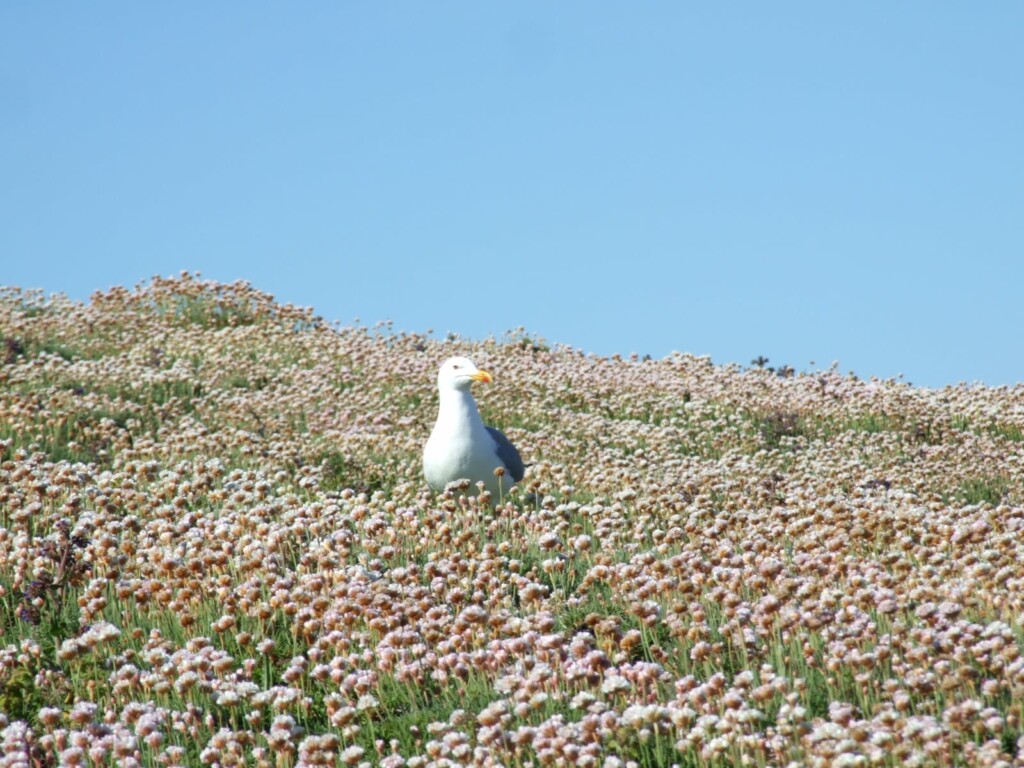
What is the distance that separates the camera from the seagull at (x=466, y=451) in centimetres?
1158

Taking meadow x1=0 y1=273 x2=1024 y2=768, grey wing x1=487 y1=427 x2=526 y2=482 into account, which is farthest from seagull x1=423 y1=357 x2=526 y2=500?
meadow x1=0 y1=273 x2=1024 y2=768

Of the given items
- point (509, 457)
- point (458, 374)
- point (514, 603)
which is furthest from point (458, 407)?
point (514, 603)

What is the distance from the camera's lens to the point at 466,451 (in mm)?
11578

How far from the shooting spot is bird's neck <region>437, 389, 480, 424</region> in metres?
11.8

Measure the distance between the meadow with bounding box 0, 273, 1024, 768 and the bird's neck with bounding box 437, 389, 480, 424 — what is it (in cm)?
75

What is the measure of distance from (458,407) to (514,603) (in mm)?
3380

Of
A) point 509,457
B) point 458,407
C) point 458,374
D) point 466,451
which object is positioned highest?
point 458,374

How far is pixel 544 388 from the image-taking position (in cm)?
2025

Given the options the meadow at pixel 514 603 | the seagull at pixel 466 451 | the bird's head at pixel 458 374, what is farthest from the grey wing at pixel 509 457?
the bird's head at pixel 458 374

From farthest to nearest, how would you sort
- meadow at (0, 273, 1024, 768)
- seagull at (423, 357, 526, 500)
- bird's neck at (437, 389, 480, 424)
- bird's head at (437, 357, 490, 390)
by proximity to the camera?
bird's head at (437, 357, 490, 390)
bird's neck at (437, 389, 480, 424)
seagull at (423, 357, 526, 500)
meadow at (0, 273, 1024, 768)

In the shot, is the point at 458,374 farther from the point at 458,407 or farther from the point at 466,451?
the point at 466,451

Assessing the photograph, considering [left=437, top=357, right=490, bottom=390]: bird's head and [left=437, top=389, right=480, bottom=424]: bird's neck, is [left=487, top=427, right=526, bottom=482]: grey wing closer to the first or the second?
[left=437, top=389, right=480, bottom=424]: bird's neck

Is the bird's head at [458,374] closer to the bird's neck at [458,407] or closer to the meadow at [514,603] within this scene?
the bird's neck at [458,407]

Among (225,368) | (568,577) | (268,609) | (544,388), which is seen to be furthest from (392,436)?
(268,609)
